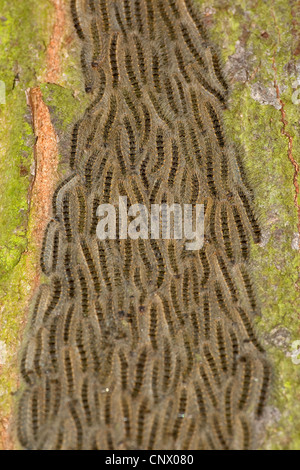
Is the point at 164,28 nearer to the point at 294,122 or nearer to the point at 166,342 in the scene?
the point at 294,122

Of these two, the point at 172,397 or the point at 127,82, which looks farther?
the point at 127,82

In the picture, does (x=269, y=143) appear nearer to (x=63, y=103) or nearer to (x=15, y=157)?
(x=63, y=103)

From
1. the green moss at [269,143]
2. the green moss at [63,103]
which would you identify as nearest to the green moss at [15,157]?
the green moss at [63,103]

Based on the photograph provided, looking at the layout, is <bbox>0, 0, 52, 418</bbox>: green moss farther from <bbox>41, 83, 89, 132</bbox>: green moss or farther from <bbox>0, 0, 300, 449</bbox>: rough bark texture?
<bbox>41, 83, 89, 132</bbox>: green moss

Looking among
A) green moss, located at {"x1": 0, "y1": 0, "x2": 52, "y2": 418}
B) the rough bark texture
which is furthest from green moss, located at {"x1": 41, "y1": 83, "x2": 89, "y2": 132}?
green moss, located at {"x1": 0, "y1": 0, "x2": 52, "y2": 418}
